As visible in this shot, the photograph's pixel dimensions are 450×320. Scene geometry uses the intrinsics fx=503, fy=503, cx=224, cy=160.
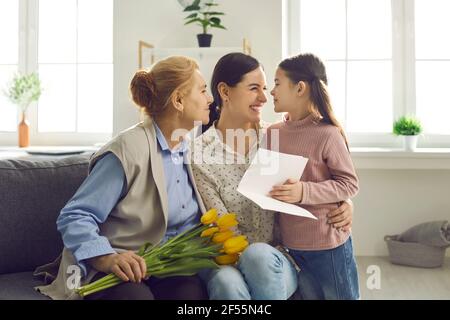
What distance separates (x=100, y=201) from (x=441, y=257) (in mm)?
2290

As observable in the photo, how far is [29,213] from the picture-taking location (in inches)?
52.9

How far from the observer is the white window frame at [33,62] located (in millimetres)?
3553

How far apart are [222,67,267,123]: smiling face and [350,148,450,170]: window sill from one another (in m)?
1.64

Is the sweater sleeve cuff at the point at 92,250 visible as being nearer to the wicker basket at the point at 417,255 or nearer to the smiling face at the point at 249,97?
the smiling face at the point at 249,97

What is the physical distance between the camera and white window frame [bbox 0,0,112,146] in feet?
11.7

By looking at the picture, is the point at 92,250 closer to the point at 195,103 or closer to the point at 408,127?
the point at 195,103

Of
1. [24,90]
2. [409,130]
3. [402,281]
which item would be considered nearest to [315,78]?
[402,281]

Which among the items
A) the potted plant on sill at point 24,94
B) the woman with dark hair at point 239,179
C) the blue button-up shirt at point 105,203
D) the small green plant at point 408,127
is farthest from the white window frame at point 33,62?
the blue button-up shirt at point 105,203

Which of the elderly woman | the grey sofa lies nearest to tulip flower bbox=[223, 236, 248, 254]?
the elderly woman

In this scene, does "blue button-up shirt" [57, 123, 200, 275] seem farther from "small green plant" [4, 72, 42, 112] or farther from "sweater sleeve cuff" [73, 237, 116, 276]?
"small green plant" [4, 72, 42, 112]

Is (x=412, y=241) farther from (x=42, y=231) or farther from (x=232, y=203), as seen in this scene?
(x=42, y=231)

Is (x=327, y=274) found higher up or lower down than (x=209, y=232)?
lower down

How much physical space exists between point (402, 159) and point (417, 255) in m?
0.56

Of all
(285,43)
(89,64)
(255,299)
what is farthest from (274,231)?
(89,64)
